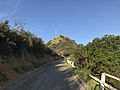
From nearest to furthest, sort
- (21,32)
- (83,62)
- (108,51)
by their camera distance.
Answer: (108,51) → (83,62) → (21,32)

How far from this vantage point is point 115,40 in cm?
1844

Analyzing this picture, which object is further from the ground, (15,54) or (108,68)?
(15,54)

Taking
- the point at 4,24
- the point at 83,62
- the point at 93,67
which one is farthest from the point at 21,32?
the point at 93,67

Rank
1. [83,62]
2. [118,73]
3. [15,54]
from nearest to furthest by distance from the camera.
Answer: [118,73] < [83,62] < [15,54]

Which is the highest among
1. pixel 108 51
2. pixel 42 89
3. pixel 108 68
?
pixel 108 51

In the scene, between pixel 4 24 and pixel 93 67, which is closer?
pixel 93 67

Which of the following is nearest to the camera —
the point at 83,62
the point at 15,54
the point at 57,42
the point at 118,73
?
the point at 118,73

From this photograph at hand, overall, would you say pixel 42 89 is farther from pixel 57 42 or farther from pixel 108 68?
pixel 57 42

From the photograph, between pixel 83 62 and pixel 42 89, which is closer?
pixel 42 89

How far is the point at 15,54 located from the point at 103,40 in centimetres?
2590

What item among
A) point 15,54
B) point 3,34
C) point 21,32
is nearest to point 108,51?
point 3,34

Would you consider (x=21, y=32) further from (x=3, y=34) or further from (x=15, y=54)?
(x=3, y=34)

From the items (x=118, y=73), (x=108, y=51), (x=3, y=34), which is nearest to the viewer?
(x=118, y=73)

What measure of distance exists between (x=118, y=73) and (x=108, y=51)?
210 cm
